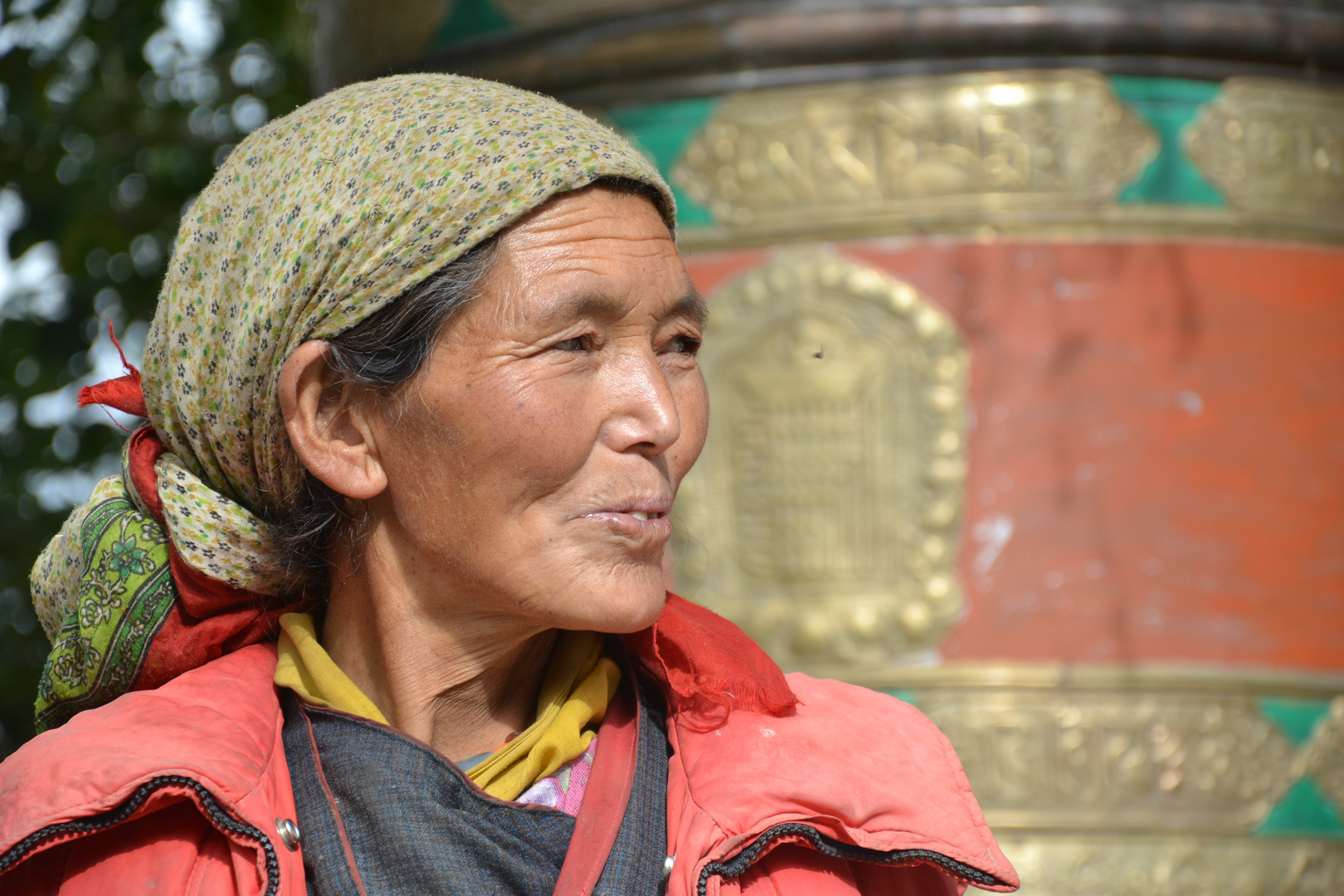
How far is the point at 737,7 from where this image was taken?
3.85 m

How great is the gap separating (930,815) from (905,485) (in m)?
2.15

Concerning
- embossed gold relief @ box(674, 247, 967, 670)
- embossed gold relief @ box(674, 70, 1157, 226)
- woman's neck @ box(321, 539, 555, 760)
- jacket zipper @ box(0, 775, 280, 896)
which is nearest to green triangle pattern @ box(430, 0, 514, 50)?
embossed gold relief @ box(674, 70, 1157, 226)

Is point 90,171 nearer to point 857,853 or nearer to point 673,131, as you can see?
point 673,131

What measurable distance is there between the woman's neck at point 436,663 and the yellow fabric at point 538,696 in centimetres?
4

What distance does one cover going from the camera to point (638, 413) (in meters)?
1.69

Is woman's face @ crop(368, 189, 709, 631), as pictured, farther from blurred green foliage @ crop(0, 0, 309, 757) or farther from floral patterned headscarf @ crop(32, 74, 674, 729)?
blurred green foliage @ crop(0, 0, 309, 757)

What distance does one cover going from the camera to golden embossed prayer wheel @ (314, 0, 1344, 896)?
362 centimetres

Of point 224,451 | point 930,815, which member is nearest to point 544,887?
point 930,815

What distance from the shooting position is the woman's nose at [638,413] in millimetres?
1680

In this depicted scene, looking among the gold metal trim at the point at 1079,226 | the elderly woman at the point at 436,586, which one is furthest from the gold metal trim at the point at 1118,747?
the elderly woman at the point at 436,586

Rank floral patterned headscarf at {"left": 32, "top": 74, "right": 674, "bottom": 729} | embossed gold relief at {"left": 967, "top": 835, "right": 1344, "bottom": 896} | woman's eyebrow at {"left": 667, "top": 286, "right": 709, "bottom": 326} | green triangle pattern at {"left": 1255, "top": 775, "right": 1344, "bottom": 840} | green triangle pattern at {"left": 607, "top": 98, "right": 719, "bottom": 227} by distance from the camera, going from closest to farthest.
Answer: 1. floral patterned headscarf at {"left": 32, "top": 74, "right": 674, "bottom": 729}
2. woman's eyebrow at {"left": 667, "top": 286, "right": 709, "bottom": 326}
3. embossed gold relief at {"left": 967, "top": 835, "right": 1344, "bottom": 896}
4. green triangle pattern at {"left": 1255, "top": 775, "right": 1344, "bottom": 840}
5. green triangle pattern at {"left": 607, "top": 98, "right": 719, "bottom": 227}

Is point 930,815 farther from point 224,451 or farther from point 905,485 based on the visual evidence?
point 905,485

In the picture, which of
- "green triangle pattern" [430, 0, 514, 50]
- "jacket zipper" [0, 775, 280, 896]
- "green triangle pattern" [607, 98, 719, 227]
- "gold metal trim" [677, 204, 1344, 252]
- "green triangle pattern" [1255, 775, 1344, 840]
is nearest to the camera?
"jacket zipper" [0, 775, 280, 896]

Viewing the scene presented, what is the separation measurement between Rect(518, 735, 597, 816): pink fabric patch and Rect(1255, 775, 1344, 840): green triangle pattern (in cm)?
250
